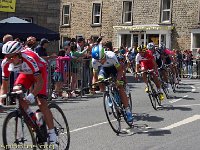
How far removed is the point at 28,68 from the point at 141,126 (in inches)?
163

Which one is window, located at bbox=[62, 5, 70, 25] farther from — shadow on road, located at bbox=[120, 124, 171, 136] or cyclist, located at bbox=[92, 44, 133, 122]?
shadow on road, located at bbox=[120, 124, 171, 136]

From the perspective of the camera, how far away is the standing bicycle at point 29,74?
A: 6609 mm

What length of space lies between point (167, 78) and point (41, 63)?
9.85 m

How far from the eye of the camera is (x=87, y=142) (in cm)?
854

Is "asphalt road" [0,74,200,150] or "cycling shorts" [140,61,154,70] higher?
"cycling shorts" [140,61,154,70]

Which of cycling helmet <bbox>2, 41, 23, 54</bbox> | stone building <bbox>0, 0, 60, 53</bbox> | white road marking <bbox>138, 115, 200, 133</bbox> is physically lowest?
white road marking <bbox>138, 115, 200, 133</bbox>

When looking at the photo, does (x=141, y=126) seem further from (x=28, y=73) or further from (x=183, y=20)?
(x=183, y=20)

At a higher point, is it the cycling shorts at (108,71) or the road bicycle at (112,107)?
the cycling shorts at (108,71)

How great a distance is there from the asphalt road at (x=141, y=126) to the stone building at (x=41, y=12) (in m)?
11.1

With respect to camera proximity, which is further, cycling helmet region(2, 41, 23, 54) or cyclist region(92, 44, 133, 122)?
cyclist region(92, 44, 133, 122)

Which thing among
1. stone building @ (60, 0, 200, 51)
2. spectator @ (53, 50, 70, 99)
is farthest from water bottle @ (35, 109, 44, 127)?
stone building @ (60, 0, 200, 51)

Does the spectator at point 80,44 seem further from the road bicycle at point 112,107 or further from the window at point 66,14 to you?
the window at point 66,14

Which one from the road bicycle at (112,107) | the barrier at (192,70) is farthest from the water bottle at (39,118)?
the barrier at (192,70)

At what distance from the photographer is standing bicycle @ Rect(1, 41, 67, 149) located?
260 inches
